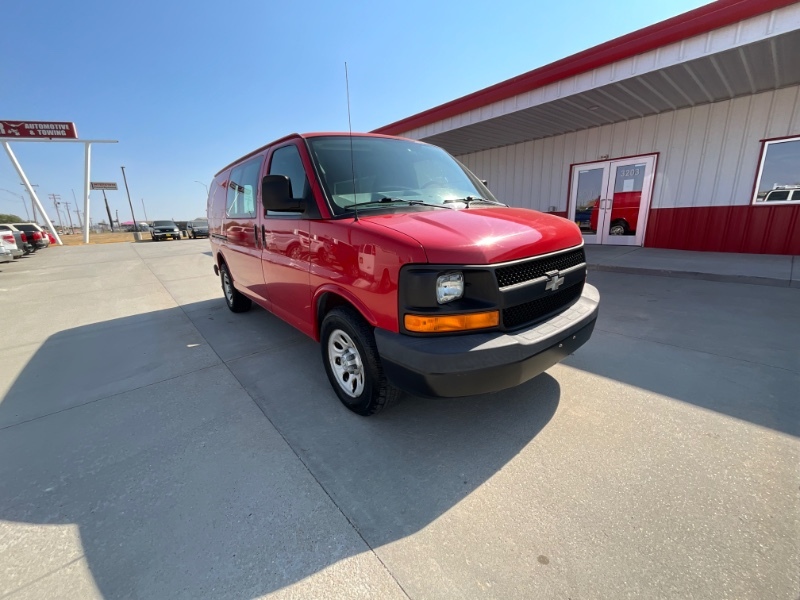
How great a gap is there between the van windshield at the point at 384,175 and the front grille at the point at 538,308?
1.02 metres

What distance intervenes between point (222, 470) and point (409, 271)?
167 cm

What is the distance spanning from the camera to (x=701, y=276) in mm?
6266

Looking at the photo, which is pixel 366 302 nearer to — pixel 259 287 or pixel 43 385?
pixel 259 287

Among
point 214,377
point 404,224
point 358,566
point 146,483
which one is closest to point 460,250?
point 404,224

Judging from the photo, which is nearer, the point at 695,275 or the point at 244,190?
the point at 244,190

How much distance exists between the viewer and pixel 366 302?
223cm

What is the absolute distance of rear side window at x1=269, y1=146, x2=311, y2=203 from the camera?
286cm

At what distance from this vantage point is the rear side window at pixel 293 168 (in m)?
2.86

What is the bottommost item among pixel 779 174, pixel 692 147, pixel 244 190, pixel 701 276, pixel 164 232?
pixel 701 276

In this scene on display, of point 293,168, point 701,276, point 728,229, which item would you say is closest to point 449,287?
point 293,168

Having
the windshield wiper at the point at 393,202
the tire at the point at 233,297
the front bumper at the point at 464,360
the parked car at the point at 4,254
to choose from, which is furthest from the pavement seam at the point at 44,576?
the parked car at the point at 4,254

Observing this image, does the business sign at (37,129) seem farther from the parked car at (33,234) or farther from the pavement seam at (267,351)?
the pavement seam at (267,351)

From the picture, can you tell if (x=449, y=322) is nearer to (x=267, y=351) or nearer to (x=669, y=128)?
(x=267, y=351)

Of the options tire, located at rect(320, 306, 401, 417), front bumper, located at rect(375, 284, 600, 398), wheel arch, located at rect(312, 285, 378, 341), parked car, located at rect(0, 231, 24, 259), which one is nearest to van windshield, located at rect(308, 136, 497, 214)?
wheel arch, located at rect(312, 285, 378, 341)
